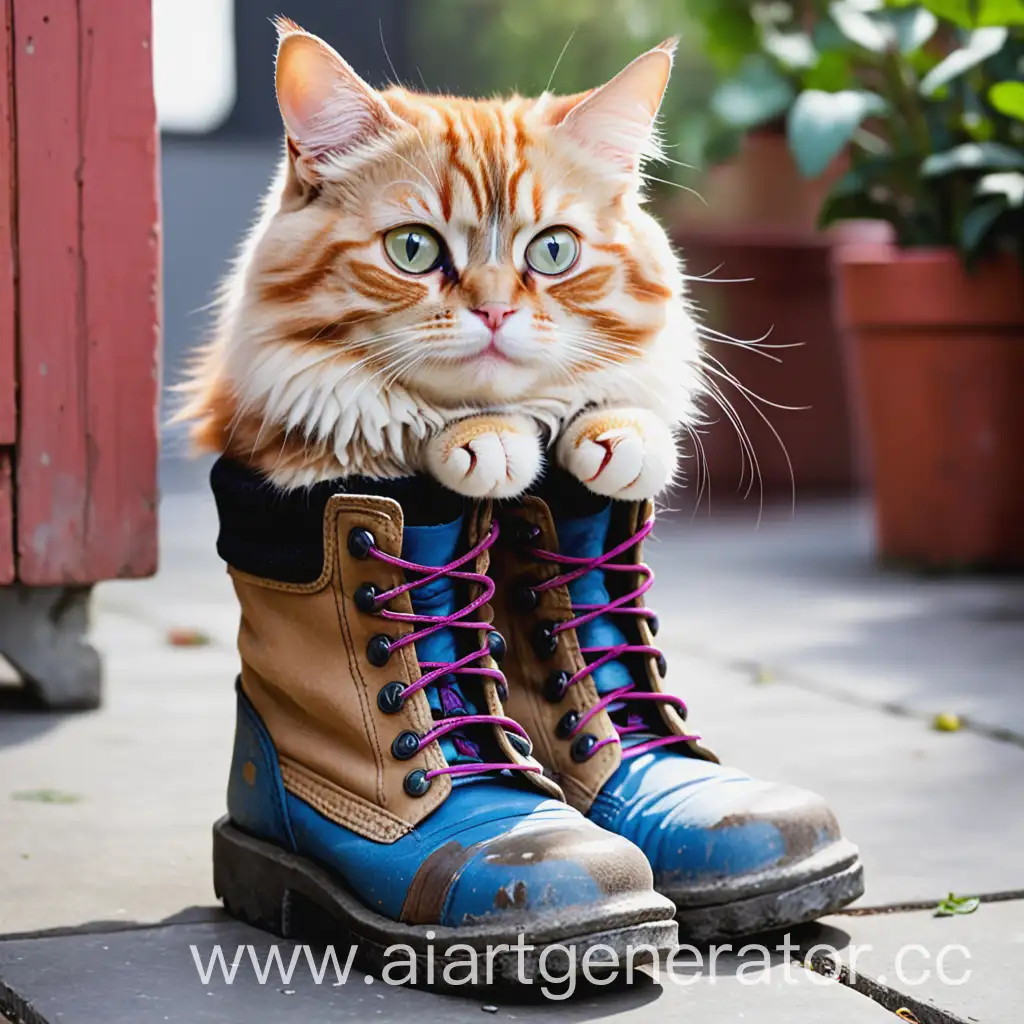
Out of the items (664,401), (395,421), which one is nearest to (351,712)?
(395,421)

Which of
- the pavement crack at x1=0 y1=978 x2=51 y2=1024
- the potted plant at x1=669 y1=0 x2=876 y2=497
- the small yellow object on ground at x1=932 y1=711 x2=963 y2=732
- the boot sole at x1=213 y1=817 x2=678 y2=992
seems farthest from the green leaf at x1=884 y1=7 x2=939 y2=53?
the pavement crack at x1=0 y1=978 x2=51 y2=1024

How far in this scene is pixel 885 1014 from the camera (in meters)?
1.00

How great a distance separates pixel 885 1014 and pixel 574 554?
16.5 inches

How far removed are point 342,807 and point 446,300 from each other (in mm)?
380

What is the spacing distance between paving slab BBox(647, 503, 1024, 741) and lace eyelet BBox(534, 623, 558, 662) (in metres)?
0.37

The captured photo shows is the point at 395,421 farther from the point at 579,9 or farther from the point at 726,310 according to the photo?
the point at 579,9

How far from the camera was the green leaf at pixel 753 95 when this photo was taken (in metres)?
3.17

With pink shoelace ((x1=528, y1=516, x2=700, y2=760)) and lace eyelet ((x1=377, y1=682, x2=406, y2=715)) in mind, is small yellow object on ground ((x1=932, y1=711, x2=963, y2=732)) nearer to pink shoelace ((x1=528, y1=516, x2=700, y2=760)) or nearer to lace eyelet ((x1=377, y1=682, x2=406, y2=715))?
pink shoelace ((x1=528, y1=516, x2=700, y2=760))

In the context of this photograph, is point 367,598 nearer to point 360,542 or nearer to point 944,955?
point 360,542

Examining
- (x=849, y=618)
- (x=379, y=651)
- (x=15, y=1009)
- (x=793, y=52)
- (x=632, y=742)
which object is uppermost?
(x=793, y=52)

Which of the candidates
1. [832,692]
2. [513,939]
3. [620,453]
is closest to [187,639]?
[832,692]

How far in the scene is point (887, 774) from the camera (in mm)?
1636

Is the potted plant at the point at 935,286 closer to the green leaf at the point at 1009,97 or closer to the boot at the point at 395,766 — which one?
the green leaf at the point at 1009,97

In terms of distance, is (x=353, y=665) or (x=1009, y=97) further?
(x=1009, y=97)
